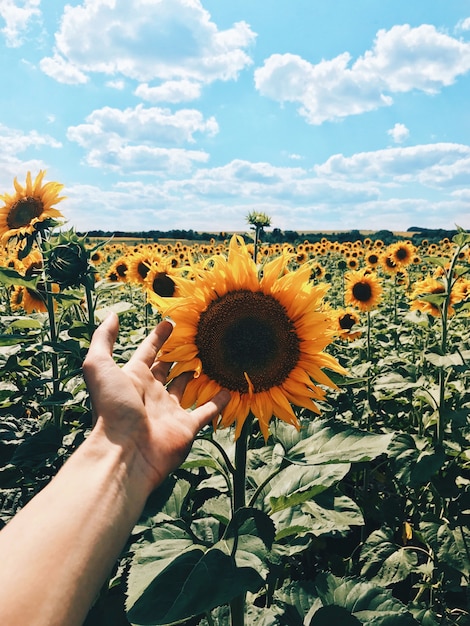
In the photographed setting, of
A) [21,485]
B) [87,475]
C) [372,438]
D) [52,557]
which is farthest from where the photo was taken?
[21,485]

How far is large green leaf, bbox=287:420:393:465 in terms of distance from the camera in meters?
1.70

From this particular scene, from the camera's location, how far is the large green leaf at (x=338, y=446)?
170 cm

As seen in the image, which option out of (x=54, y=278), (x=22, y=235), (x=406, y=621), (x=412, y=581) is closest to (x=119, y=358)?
(x=54, y=278)

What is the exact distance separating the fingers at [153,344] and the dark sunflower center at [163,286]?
10.9 feet

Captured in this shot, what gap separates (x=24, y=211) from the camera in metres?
4.46

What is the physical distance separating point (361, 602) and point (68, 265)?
92.9 inches

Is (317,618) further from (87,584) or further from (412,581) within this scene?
(412,581)

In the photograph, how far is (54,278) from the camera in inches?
121

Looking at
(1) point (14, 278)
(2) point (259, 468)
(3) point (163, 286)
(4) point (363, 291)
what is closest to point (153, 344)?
(2) point (259, 468)

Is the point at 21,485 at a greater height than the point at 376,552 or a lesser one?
greater

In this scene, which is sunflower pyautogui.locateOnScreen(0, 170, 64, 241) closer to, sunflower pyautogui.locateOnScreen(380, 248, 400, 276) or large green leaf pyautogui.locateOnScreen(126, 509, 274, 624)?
large green leaf pyautogui.locateOnScreen(126, 509, 274, 624)

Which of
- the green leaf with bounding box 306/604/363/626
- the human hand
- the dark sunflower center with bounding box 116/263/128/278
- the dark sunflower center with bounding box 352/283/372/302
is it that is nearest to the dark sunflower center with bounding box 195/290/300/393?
the human hand

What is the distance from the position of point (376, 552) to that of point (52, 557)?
2740mm

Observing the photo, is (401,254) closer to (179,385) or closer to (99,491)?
(179,385)
